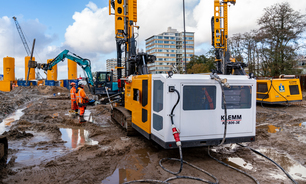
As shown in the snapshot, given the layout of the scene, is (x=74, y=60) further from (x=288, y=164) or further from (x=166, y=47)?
(x=166, y=47)

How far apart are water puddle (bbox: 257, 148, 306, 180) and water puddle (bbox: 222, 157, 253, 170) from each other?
1.98ft

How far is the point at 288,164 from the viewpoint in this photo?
5.41 meters

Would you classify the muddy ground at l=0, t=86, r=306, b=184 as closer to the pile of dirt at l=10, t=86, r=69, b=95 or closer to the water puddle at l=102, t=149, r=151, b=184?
the water puddle at l=102, t=149, r=151, b=184

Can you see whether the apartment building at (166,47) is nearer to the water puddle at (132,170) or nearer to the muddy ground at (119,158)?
the muddy ground at (119,158)

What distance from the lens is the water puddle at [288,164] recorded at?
4.81 m

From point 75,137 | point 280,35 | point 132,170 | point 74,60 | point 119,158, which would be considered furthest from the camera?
point 280,35

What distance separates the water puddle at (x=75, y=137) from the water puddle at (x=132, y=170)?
183 centimetres

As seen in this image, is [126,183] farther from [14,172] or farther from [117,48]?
[117,48]

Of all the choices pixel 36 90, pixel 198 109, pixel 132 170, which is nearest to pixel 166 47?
pixel 36 90

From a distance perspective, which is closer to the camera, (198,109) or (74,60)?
(198,109)

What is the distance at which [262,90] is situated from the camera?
49.0ft

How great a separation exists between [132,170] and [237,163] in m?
2.51

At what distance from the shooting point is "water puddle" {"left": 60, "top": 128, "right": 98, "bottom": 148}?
7.06 meters

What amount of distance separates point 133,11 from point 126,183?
374 inches
